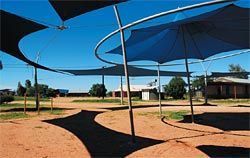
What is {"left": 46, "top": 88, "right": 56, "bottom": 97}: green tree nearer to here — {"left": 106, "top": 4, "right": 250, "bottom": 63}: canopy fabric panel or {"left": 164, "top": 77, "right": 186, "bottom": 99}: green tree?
{"left": 164, "top": 77, "right": 186, "bottom": 99}: green tree

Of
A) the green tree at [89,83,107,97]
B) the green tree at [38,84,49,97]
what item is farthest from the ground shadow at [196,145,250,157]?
the green tree at [38,84,49,97]

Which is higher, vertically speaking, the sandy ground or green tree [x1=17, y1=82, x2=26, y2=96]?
green tree [x1=17, y1=82, x2=26, y2=96]

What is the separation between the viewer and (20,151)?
727cm

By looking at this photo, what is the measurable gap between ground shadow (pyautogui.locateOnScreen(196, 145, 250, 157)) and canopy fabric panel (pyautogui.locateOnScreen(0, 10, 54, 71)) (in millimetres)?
5317

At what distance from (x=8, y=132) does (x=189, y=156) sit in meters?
6.08

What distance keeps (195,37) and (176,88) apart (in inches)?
1253

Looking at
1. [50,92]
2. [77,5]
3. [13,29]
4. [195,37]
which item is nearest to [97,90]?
[50,92]

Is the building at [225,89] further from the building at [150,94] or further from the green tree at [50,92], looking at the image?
the green tree at [50,92]

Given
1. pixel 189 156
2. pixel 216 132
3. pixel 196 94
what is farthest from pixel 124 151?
pixel 196 94

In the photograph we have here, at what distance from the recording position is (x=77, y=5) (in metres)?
6.48

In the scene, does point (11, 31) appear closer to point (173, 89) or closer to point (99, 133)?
point (99, 133)

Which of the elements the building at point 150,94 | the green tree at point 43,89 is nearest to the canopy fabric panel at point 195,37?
the building at point 150,94

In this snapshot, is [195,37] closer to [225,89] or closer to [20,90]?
[225,89]

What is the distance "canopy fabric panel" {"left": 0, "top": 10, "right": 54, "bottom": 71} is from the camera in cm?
817
